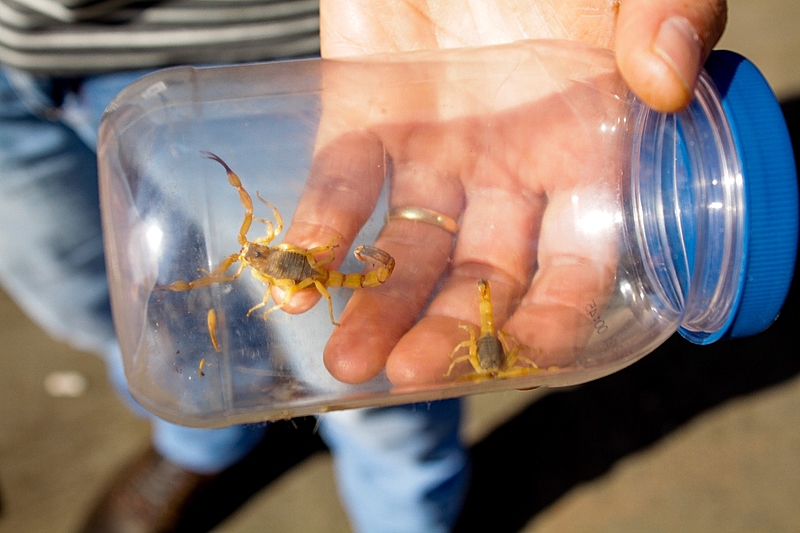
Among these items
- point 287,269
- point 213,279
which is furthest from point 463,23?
point 213,279

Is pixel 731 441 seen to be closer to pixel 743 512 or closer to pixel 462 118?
pixel 743 512

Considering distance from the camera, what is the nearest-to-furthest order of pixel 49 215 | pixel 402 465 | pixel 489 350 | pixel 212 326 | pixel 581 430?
pixel 489 350 < pixel 212 326 < pixel 49 215 < pixel 402 465 < pixel 581 430

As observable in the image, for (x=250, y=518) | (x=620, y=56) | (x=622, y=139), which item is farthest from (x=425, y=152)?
(x=250, y=518)

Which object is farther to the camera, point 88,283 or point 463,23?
point 88,283

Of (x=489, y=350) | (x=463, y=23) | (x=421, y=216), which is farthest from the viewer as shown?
(x=463, y=23)

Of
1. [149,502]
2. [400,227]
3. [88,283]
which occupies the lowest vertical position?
[149,502]

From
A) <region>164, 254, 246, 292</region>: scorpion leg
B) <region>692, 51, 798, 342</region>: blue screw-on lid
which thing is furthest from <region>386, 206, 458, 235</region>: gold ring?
<region>692, 51, 798, 342</region>: blue screw-on lid

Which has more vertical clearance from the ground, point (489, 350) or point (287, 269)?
point (287, 269)

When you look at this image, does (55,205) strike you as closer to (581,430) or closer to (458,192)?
(458,192)
